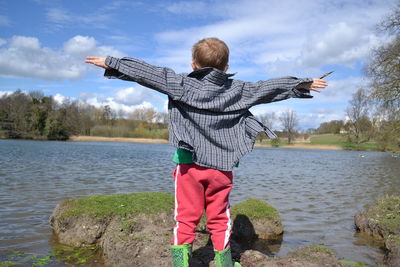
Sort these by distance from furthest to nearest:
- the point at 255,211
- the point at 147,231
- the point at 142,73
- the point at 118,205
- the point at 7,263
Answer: the point at 255,211 < the point at 118,205 < the point at 147,231 < the point at 7,263 < the point at 142,73

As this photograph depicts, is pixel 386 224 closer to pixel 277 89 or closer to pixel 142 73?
pixel 277 89

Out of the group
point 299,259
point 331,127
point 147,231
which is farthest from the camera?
point 331,127

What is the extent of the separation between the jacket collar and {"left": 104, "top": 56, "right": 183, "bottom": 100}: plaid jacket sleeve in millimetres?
153

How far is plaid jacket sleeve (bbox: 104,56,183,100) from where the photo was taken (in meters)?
2.67

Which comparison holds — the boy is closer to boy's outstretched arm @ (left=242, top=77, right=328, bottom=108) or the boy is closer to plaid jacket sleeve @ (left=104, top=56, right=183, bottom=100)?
plaid jacket sleeve @ (left=104, top=56, right=183, bottom=100)

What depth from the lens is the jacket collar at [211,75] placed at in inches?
110

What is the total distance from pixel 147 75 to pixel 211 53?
22.9 inches

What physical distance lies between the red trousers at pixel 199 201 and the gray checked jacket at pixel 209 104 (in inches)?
4.6

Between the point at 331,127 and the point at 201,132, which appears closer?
the point at 201,132

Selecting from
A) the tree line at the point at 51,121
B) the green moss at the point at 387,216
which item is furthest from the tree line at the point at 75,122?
the green moss at the point at 387,216

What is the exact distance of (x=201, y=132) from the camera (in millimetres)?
2834

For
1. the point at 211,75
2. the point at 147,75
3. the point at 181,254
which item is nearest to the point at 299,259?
the point at 181,254

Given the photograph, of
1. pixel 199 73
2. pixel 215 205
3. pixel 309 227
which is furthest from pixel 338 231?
pixel 199 73

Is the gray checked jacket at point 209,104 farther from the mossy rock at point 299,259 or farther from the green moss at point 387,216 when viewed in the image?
the green moss at point 387,216
